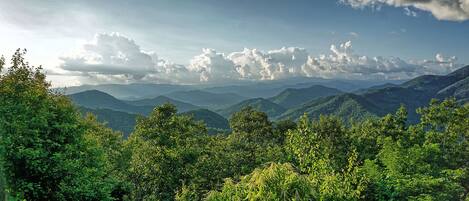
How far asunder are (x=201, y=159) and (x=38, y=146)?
18.7 meters

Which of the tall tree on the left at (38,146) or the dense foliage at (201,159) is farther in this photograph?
the tall tree on the left at (38,146)


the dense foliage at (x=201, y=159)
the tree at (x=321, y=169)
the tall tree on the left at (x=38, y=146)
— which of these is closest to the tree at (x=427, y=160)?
the dense foliage at (x=201, y=159)

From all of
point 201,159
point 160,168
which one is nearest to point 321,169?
point 160,168

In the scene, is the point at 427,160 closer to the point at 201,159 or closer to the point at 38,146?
the point at 201,159

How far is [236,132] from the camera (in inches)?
3014

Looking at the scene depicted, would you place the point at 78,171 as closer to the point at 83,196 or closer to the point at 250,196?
the point at 83,196

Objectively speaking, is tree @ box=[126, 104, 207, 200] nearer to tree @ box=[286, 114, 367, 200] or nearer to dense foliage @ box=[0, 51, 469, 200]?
dense foliage @ box=[0, 51, 469, 200]

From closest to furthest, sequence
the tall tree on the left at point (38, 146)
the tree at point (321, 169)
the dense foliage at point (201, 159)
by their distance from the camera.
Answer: the tree at point (321, 169) → the dense foliage at point (201, 159) → the tall tree on the left at point (38, 146)

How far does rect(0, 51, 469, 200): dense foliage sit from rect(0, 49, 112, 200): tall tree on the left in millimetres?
97

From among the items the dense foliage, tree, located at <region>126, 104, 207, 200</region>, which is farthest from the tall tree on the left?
tree, located at <region>126, 104, 207, 200</region>

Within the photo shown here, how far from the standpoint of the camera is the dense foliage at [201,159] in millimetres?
19750

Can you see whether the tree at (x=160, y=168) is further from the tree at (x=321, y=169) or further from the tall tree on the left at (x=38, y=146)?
the tree at (x=321, y=169)

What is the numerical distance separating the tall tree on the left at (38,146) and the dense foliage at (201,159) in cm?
10

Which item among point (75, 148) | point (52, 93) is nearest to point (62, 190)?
point (75, 148)
